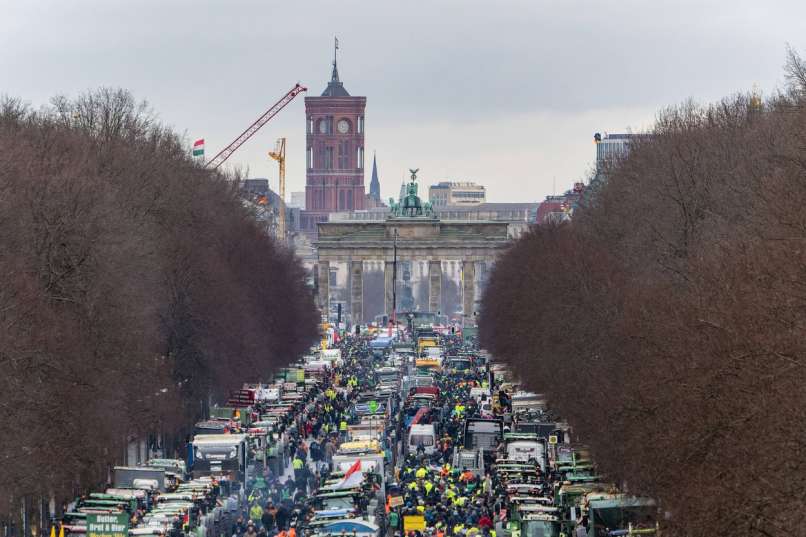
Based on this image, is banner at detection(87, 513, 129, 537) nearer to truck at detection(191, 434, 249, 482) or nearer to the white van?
truck at detection(191, 434, 249, 482)

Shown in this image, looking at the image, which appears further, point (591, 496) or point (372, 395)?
point (372, 395)

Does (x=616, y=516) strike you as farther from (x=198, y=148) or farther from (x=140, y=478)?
(x=198, y=148)

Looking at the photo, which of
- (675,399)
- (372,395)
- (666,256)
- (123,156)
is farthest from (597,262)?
(675,399)

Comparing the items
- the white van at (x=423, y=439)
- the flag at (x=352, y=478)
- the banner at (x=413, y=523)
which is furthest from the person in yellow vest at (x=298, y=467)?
the banner at (x=413, y=523)

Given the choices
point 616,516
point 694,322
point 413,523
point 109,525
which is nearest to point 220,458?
point 413,523

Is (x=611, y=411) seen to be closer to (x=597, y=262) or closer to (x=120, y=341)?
(x=120, y=341)

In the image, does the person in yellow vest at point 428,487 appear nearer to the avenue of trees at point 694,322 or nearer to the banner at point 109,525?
the avenue of trees at point 694,322
